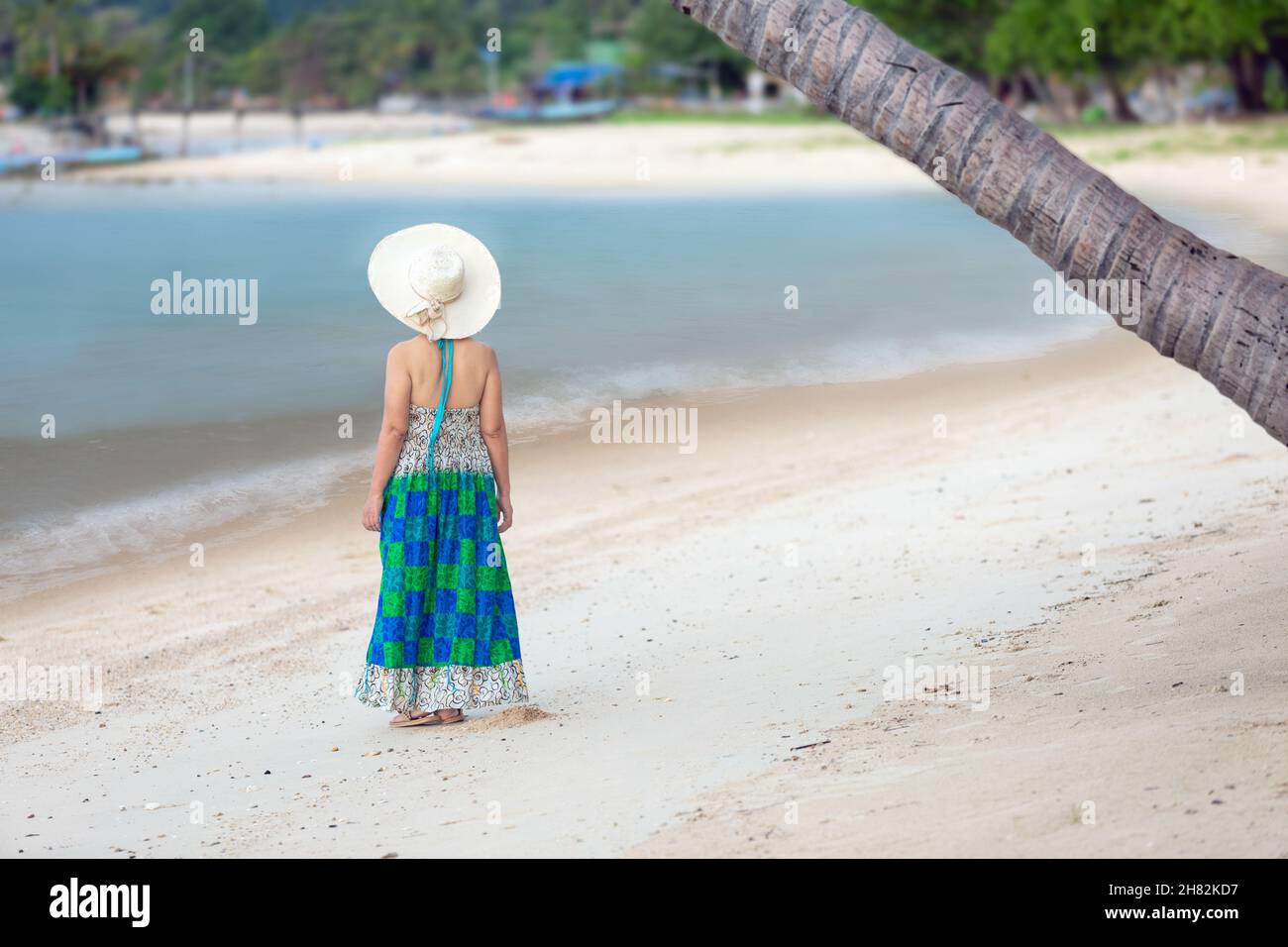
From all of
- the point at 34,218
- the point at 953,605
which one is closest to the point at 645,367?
the point at 953,605

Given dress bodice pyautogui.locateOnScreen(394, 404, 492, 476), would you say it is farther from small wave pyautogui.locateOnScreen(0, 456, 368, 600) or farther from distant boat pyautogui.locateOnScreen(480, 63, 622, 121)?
distant boat pyautogui.locateOnScreen(480, 63, 622, 121)

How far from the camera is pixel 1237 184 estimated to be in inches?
1216

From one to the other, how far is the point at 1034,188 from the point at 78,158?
8119 cm

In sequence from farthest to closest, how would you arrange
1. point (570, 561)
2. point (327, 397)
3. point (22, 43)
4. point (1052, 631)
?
point (22, 43) < point (327, 397) < point (570, 561) < point (1052, 631)

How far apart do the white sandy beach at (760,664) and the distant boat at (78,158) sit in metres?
61.6

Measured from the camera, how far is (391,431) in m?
5.36

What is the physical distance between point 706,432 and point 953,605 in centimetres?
594

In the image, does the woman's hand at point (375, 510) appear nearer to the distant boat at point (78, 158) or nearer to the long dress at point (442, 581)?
the long dress at point (442, 581)

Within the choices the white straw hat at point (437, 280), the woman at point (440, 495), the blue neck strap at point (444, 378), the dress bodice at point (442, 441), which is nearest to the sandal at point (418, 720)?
the woman at point (440, 495)

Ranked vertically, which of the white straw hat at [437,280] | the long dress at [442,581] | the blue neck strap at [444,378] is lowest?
the long dress at [442,581]

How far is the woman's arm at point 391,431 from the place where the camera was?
5.34 meters

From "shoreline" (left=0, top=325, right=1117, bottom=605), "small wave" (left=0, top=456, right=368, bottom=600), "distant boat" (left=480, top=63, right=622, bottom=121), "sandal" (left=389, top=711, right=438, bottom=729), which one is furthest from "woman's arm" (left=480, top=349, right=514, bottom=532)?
"distant boat" (left=480, top=63, right=622, bottom=121)

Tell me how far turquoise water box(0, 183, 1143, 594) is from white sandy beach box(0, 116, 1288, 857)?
4.60 feet

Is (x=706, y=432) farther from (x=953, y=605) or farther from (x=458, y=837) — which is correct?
(x=458, y=837)
